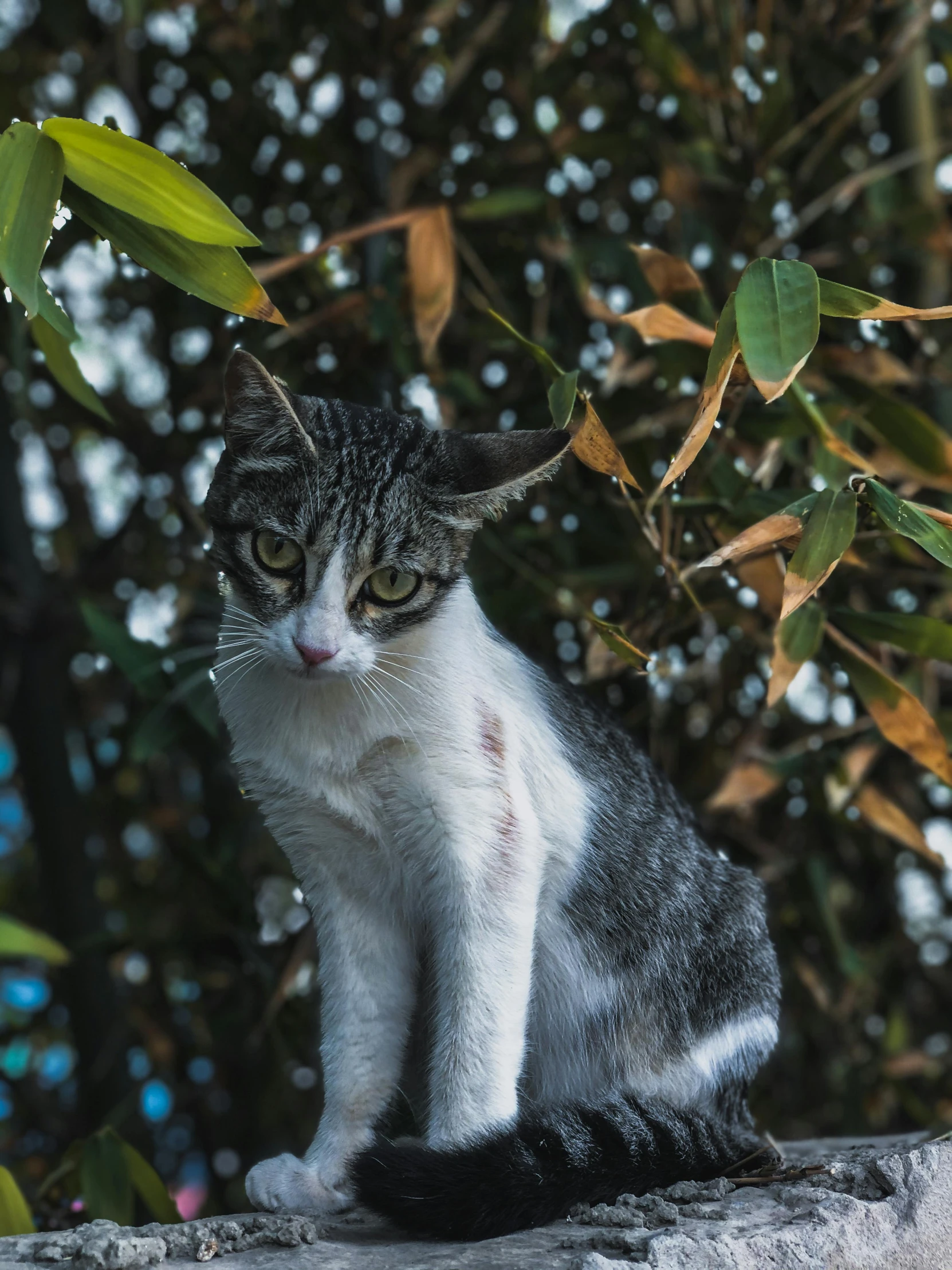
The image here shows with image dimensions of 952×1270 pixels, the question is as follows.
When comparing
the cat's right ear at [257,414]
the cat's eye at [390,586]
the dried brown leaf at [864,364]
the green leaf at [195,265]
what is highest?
the dried brown leaf at [864,364]

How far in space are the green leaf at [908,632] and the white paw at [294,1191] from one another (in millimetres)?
1209

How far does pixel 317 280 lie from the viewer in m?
2.68

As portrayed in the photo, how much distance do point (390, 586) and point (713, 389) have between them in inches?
20.8

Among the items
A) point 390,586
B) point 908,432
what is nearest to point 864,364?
point 908,432

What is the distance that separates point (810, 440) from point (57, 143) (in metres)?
1.55

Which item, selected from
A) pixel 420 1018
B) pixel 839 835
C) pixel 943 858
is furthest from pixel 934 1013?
pixel 420 1018

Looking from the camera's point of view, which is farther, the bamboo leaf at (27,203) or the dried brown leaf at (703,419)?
the dried brown leaf at (703,419)

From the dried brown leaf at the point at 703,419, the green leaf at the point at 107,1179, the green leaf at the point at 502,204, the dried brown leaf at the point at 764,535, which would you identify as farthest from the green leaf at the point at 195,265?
the green leaf at the point at 107,1179

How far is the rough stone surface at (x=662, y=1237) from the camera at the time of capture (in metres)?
1.43

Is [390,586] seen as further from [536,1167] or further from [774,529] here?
[536,1167]

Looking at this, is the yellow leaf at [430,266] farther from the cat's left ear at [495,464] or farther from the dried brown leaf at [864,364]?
the dried brown leaf at [864,364]

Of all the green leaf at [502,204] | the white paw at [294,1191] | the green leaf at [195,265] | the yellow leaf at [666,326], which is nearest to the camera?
the green leaf at [195,265]

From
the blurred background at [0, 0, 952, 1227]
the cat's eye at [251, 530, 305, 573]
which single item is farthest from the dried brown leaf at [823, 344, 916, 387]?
the cat's eye at [251, 530, 305, 573]

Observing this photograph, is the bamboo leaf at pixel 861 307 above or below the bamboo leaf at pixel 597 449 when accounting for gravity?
above
